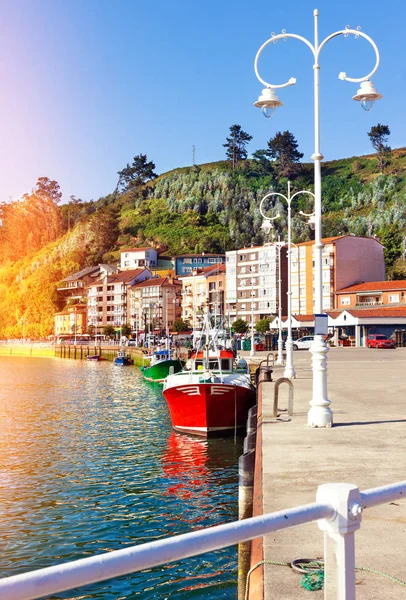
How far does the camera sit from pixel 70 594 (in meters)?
10.9

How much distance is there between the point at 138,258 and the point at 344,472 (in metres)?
160

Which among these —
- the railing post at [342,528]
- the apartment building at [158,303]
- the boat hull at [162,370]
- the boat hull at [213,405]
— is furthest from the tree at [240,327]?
the railing post at [342,528]

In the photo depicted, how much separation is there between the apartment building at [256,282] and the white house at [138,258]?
151 feet

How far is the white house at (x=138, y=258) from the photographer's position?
16775 cm

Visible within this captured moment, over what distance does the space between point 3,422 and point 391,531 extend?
31573 mm

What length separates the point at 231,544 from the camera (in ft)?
10.3

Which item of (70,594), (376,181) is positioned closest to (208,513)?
(70,594)

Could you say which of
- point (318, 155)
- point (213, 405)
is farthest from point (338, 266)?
point (318, 155)

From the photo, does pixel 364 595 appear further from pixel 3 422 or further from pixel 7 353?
pixel 7 353

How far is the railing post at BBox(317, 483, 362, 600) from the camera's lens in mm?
3350

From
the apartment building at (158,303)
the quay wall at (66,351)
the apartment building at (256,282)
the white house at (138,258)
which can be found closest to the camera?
the quay wall at (66,351)

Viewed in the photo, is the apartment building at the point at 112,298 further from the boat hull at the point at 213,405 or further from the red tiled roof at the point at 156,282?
the boat hull at the point at 213,405

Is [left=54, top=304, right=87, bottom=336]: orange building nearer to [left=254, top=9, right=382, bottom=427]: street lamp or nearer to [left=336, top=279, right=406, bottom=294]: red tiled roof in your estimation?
[left=336, top=279, right=406, bottom=294]: red tiled roof

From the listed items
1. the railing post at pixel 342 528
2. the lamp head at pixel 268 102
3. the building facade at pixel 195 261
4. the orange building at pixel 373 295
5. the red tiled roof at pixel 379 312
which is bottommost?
the railing post at pixel 342 528
